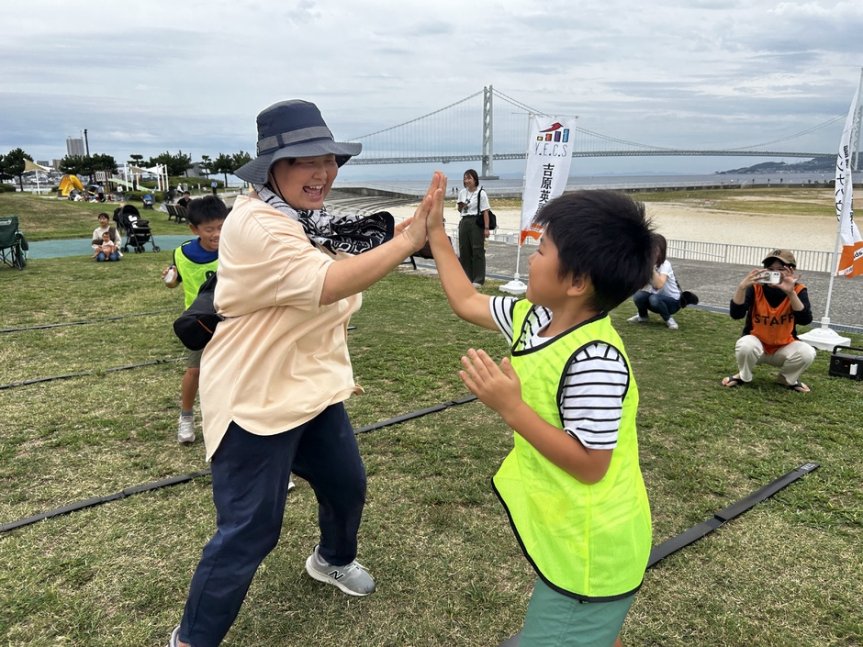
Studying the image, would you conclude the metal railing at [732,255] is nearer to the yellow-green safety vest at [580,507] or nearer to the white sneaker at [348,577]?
the white sneaker at [348,577]

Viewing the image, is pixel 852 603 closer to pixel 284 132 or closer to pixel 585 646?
pixel 585 646

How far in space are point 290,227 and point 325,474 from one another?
89 centimetres

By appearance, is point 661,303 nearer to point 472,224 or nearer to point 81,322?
point 472,224

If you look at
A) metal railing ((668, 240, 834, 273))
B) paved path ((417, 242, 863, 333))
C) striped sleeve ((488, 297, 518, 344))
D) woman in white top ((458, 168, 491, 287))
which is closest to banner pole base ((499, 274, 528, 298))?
woman in white top ((458, 168, 491, 287))

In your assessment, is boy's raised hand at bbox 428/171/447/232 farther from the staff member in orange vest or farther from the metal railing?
the metal railing

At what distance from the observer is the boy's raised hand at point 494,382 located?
1.28m

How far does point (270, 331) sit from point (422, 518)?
4.88ft

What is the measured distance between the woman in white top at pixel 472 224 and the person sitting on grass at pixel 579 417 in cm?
743

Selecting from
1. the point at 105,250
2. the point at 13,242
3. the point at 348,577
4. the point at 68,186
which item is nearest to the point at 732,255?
the point at 105,250

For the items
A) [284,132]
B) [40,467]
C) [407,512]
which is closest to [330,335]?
[284,132]

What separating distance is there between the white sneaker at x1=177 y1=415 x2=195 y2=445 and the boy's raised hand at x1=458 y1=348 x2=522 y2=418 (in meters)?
2.81

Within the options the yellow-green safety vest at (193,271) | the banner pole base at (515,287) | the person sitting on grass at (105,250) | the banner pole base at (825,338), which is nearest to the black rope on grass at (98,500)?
the yellow-green safety vest at (193,271)

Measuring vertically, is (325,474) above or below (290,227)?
below

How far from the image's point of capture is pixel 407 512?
115 inches
